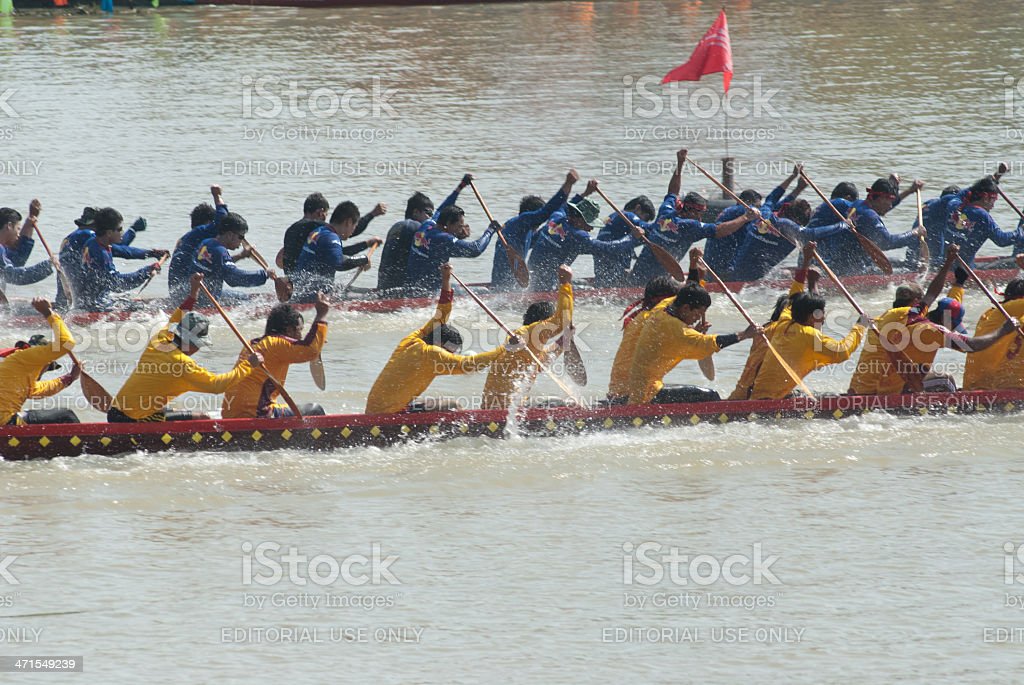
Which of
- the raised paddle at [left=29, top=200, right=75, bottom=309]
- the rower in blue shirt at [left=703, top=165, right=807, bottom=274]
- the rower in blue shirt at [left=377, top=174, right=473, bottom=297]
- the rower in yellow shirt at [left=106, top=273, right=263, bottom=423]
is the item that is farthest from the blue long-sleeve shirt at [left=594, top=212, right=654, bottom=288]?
the rower in yellow shirt at [left=106, top=273, right=263, bottom=423]

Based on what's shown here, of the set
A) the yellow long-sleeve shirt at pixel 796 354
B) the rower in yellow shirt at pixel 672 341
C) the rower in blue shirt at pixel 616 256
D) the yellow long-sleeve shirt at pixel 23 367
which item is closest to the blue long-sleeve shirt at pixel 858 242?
the rower in blue shirt at pixel 616 256

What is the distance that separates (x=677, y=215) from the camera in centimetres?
1650

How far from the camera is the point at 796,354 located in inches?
471

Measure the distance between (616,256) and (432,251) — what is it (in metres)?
1.85

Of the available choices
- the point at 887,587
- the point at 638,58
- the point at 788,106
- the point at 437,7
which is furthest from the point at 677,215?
the point at 437,7

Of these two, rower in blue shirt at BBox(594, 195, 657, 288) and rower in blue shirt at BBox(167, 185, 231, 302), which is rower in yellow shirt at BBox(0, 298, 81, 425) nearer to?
rower in blue shirt at BBox(167, 185, 231, 302)

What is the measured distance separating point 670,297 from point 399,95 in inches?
650

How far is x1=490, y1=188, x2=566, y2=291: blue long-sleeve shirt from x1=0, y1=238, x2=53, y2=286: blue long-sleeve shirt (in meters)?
4.20

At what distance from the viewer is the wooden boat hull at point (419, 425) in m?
11.4

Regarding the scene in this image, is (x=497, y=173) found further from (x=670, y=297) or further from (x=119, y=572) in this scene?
(x=119, y=572)

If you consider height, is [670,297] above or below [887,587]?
above

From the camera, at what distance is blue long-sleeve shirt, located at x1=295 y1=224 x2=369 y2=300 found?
15953mm

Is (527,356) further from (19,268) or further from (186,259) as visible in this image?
(19,268)

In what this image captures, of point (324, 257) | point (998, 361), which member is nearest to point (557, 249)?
point (324, 257)
